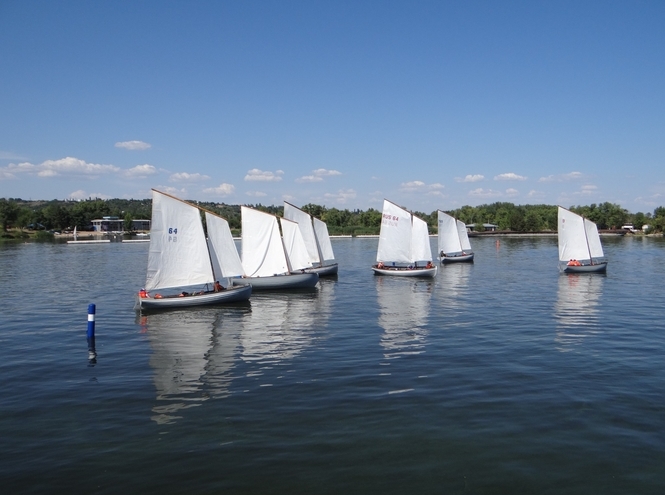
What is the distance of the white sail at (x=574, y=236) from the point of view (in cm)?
6800

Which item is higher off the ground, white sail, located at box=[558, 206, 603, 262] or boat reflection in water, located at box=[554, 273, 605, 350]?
white sail, located at box=[558, 206, 603, 262]

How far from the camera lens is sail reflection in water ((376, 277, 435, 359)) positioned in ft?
94.4

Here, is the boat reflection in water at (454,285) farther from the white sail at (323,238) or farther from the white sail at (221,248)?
the white sail at (221,248)

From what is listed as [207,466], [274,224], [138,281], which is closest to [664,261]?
[274,224]

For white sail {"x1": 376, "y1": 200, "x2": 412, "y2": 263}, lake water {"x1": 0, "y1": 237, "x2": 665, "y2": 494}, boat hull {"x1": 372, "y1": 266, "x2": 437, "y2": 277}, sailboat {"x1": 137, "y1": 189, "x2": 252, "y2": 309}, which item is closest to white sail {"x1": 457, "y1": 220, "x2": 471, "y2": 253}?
white sail {"x1": 376, "y1": 200, "x2": 412, "y2": 263}

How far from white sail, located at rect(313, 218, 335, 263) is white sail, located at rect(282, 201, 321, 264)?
171 cm

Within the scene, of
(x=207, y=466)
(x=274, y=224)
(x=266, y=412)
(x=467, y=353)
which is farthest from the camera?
(x=274, y=224)

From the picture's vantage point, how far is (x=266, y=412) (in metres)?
18.4

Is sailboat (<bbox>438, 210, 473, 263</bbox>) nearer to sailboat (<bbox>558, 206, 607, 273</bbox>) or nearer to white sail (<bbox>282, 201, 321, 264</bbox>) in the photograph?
sailboat (<bbox>558, 206, 607, 273</bbox>)

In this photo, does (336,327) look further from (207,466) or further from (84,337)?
(207,466)

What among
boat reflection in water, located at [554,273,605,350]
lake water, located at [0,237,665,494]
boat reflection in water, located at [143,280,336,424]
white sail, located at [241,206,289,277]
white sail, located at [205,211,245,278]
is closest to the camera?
lake water, located at [0,237,665,494]

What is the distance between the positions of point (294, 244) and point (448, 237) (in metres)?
39.6

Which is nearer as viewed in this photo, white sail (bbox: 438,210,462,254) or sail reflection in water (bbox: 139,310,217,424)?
sail reflection in water (bbox: 139,310,217,424)

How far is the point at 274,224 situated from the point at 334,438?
37.6 metres
